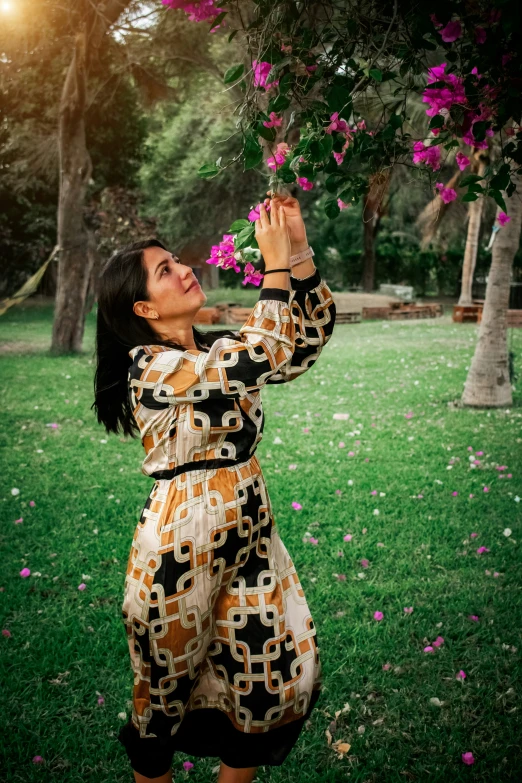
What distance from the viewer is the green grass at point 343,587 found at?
9.29 ft

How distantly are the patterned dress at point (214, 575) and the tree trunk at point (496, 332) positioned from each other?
6.51m

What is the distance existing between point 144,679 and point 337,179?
1663 mm

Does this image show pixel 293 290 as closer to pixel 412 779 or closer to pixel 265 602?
pixel 265 602

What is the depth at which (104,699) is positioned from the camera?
3123 millimetres

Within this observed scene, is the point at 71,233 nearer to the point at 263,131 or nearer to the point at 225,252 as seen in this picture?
the point at 225,252

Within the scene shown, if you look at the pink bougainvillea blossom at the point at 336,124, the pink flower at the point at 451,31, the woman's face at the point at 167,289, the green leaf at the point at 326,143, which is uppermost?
the pink flower at the point at 451,31

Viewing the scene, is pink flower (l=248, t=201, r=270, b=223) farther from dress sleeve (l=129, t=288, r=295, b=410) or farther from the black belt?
the black belt

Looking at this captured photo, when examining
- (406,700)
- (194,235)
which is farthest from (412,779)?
(194,235)

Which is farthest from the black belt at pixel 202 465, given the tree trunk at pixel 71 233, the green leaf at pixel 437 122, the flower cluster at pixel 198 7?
the tree trunk at pixel 71 233

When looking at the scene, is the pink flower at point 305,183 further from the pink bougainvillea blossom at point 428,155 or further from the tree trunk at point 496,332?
the tree trunk at point 496,332

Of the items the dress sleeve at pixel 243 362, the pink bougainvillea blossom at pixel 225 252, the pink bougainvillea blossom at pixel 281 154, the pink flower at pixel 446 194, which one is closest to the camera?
the dress sleeve at pixel 243 362

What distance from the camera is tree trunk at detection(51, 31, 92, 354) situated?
42.3 feet

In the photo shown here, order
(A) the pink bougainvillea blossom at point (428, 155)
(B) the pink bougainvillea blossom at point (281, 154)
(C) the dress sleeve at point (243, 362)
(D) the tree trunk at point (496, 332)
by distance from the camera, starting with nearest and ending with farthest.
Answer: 1. (C) the dress sleeve at point (243, 362)
2. (B) the pink bougainvillea blossom at point (281, 154)
3. (A) the pink bougainvillea blossom at point (428, 155)
4. (D) the tree trunk at point (496, 332)

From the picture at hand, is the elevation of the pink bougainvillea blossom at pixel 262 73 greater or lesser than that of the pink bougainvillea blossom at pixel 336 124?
greater
